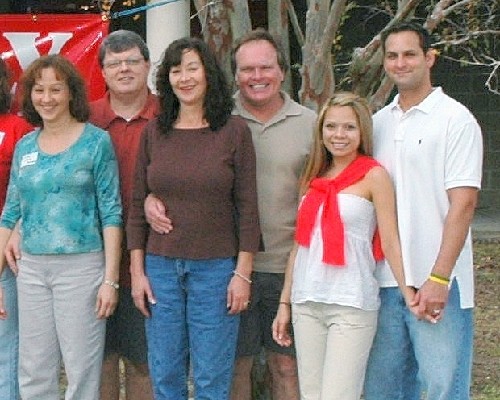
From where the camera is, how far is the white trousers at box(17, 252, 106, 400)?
4695mm

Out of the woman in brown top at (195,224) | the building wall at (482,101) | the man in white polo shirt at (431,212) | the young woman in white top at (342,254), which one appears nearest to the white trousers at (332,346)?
the young woman in white top at (342,254)

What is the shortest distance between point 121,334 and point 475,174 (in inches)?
76.3

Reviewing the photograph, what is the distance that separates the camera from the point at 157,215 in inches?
178

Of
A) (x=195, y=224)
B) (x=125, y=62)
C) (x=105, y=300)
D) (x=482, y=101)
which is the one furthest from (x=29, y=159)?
(x=482, y=101)

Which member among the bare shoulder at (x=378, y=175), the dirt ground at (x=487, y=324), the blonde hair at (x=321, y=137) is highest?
the blonde hair at (x=321, y=137)

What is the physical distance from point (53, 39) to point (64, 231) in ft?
6.74

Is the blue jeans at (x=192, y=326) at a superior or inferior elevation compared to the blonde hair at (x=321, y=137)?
inferior

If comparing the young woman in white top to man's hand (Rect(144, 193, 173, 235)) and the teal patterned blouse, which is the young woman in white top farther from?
the teal patterned blouse

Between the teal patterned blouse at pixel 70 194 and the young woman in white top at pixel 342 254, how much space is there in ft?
2.98

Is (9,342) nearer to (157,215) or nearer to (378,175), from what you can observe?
(157,215)

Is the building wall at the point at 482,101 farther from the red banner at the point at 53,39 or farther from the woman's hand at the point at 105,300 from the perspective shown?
the woman's hand at the point at 105,300

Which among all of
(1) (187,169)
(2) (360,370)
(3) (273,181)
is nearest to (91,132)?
(1) (187,169)

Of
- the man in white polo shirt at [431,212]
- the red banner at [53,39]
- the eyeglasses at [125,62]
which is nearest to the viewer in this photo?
the man in white polo shirt at [431,212]

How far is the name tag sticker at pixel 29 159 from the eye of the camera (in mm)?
4691
